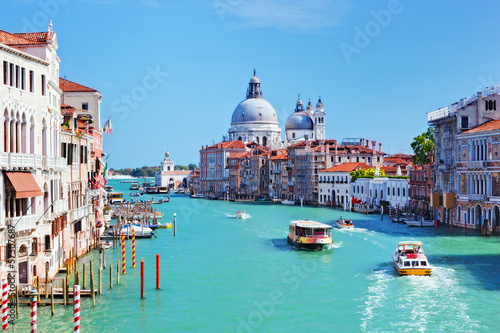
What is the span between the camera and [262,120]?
371 feet

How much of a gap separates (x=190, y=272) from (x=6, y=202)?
362 inches

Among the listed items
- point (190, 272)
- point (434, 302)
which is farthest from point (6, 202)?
point (434, 302)

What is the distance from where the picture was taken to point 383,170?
65.5m

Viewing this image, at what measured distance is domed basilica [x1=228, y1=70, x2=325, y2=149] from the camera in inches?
4119

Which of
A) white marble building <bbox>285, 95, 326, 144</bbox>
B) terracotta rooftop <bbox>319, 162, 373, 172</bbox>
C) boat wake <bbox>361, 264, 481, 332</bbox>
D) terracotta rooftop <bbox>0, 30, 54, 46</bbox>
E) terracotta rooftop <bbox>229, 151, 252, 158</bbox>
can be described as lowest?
boat wake <bbox>361, 264, 481, 332</bbox>

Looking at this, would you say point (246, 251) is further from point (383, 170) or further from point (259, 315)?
point (383, 170)

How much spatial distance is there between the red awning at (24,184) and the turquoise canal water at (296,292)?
271 cm

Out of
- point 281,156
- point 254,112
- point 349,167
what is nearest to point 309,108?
point 254,112

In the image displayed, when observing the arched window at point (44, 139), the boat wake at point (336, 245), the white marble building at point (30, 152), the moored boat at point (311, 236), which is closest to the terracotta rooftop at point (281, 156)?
the boat wake at point (336, 245)

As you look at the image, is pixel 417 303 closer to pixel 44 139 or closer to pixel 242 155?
pixel 44 139

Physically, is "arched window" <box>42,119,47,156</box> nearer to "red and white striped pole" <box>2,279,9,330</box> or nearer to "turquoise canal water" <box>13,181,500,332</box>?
"turquoise canal water" <box>13,181,500,332</box>

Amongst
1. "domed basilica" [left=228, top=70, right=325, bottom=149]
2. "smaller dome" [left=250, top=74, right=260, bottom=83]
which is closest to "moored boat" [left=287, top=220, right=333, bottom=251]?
"domed basilica" [left=228, top=70, right=325, bottom=149]

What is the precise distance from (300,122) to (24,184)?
88.6 meters

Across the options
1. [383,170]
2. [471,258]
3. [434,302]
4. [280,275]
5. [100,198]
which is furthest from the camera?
[383,170]
